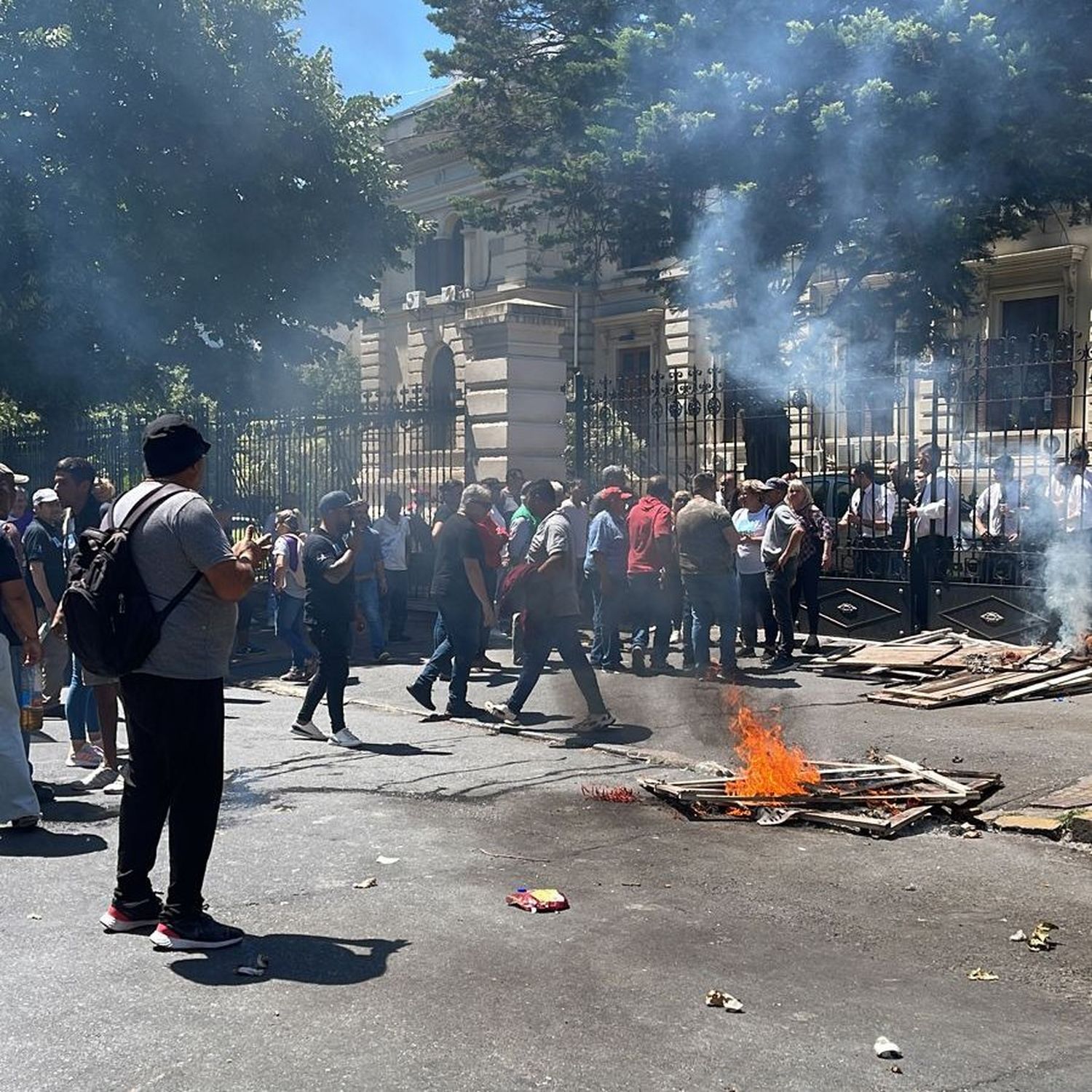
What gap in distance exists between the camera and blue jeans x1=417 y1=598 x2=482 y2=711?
403 inches

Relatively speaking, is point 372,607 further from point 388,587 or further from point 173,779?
point 173,779

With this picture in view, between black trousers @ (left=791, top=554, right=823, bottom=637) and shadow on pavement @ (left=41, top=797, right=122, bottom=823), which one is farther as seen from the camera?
black trousers @ (left=791, top=554, right=823, bottom=637)

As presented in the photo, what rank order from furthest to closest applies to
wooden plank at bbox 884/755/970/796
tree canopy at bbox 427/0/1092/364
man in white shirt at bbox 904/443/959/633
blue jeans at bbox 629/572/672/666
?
1. tree canopy at bbox 427/0/1092/364
2. man in white shirt at bbox 904/443/959/633
3. blue jeans at bbox 629/572/672/666
4. wooden plank at bbox 884/755/970/796

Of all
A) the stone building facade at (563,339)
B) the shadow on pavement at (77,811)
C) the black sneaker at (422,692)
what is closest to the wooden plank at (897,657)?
the stone building facade at (563,339)

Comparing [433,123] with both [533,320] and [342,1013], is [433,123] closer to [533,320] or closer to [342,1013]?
[533,320]

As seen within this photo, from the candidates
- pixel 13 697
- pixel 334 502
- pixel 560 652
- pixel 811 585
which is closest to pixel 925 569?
pixel 811 585

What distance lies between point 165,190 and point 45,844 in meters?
14.2

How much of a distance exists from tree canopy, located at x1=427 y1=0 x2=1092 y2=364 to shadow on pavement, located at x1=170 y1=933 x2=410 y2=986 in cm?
1324

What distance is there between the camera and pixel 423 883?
5.73 metres

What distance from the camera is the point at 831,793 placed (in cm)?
698

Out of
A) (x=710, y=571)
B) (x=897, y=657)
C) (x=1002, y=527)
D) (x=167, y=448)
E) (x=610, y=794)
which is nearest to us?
(x=167, y=448)

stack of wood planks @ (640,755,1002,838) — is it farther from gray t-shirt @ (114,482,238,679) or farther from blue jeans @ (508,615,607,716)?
gray t-shirt @ (114,482,238,679)

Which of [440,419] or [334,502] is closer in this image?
[334,502]

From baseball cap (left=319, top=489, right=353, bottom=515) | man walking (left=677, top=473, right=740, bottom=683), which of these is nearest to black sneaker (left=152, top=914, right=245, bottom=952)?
baseball cap (left=319, top=489, right=353, bottom=515)
